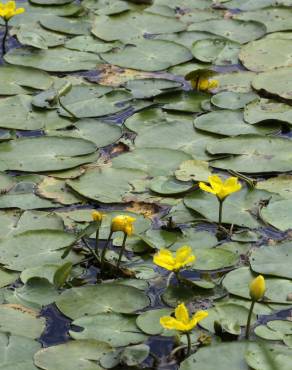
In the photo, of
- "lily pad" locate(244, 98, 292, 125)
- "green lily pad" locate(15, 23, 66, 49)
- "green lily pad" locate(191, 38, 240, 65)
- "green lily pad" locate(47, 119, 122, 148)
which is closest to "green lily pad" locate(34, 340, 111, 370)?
"green lily pad" locate(47, 119, 122, 148)

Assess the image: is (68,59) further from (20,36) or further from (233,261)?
(233,261)

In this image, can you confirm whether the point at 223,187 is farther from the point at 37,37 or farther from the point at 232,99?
the point at 37,37

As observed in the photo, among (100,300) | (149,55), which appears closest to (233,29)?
(149,55)

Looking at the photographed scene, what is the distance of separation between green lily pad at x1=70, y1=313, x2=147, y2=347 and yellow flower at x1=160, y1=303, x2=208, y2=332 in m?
0.14

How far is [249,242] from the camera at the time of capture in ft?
9.33

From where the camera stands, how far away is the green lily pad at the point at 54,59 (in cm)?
392

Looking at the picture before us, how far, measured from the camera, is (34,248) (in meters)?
2.81

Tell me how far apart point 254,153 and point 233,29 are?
1074 mm

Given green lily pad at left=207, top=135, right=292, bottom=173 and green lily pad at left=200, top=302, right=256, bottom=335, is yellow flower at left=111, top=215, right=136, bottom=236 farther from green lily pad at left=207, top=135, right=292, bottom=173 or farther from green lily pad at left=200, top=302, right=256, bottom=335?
green lily pad at left=207, top=135, right=292, bottom=173

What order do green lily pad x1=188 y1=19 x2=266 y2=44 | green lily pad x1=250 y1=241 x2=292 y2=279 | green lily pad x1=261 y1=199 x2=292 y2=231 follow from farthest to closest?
green lily pad x1=188 y1=19 x2=266 y2=44, green lily pad x1=261 y1=199 x2=292 y2=231, green lily pad x1=250 y1=241 x2=292 y2=279

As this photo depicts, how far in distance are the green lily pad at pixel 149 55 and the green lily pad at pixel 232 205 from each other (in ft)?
3.26

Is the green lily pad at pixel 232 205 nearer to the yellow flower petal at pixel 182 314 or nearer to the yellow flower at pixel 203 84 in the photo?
the yellow flower petal at pixel 182 314

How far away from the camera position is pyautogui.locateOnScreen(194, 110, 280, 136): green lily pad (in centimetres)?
342

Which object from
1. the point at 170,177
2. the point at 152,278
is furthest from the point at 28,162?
the point at 152,278
